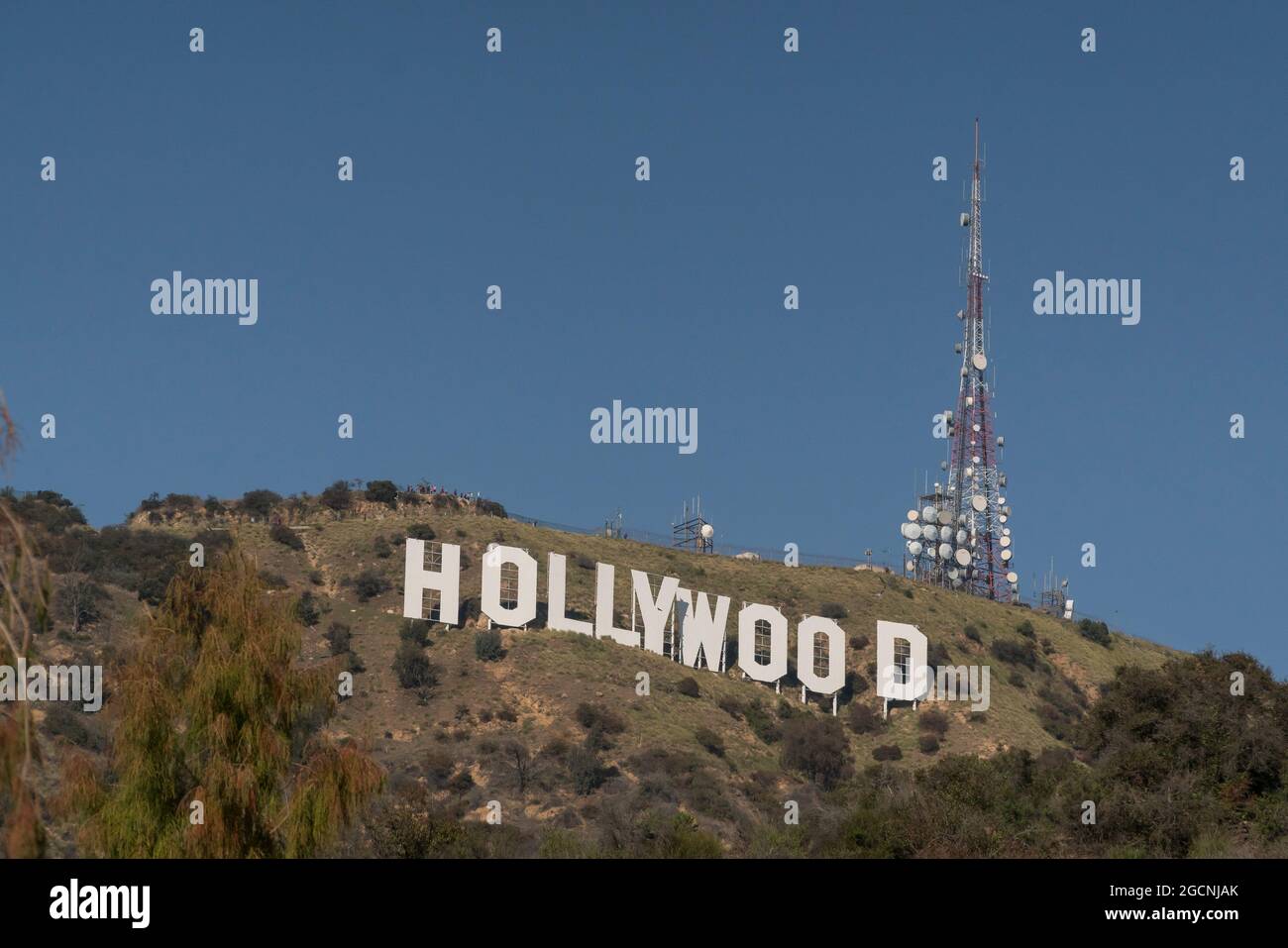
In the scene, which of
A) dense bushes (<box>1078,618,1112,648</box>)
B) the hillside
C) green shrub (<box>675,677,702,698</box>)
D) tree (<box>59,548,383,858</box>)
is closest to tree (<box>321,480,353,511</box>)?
the hillside

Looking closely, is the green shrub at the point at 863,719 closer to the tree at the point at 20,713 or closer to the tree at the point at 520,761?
the tree at the point at 520,761

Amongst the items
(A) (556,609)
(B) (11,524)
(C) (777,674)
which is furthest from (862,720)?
(B) (11,524)

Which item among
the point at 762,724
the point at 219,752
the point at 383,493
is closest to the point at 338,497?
the point at 383,493

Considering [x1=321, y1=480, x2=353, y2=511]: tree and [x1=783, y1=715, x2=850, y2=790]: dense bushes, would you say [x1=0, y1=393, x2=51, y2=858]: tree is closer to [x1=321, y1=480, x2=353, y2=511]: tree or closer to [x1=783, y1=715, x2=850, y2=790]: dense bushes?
[x1=783, y1=715, x2=850, y2=790]: dense bushes

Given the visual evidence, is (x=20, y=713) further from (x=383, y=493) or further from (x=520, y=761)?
(x=383, y=493)

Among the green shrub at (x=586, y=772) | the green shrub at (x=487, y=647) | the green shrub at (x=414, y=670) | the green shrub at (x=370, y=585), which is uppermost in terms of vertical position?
the green shrub at (x=370, y=585)

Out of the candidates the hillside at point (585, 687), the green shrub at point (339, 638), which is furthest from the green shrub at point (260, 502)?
the green shrub at point (339, 638)
